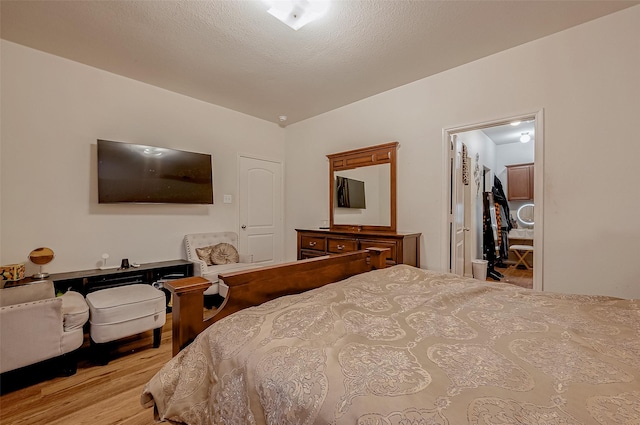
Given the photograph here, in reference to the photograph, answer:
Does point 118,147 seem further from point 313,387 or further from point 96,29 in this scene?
point 313,387

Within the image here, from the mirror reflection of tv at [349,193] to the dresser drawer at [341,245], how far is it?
590mm

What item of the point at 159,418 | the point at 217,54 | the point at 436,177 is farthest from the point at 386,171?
the point at 159,418

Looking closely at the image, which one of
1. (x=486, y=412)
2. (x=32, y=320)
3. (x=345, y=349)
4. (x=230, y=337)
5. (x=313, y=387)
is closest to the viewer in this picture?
(x=486, y=412)

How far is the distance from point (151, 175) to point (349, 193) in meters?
2.50

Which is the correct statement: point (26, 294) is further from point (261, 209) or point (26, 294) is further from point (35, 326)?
point (261, 209)

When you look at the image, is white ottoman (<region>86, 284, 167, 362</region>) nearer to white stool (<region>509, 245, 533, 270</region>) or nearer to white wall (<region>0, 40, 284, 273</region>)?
white wall (<region>0, 40, 284, 273</region>)

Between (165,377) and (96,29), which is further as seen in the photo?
(96,29)

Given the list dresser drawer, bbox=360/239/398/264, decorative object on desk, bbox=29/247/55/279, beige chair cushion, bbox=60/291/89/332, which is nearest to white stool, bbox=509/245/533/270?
dresser drawer, bbox=360/239/398/264

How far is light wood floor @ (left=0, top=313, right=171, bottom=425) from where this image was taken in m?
1.62

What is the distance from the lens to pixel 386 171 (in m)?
3.51

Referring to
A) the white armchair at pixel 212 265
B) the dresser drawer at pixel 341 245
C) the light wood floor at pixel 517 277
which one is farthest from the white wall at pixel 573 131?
the white armchair at pixel 212 265

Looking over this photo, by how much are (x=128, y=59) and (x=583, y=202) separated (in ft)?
14.5

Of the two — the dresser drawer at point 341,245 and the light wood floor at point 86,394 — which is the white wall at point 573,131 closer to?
the dresser drawer at point 341,245

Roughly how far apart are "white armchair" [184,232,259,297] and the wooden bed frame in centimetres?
170
